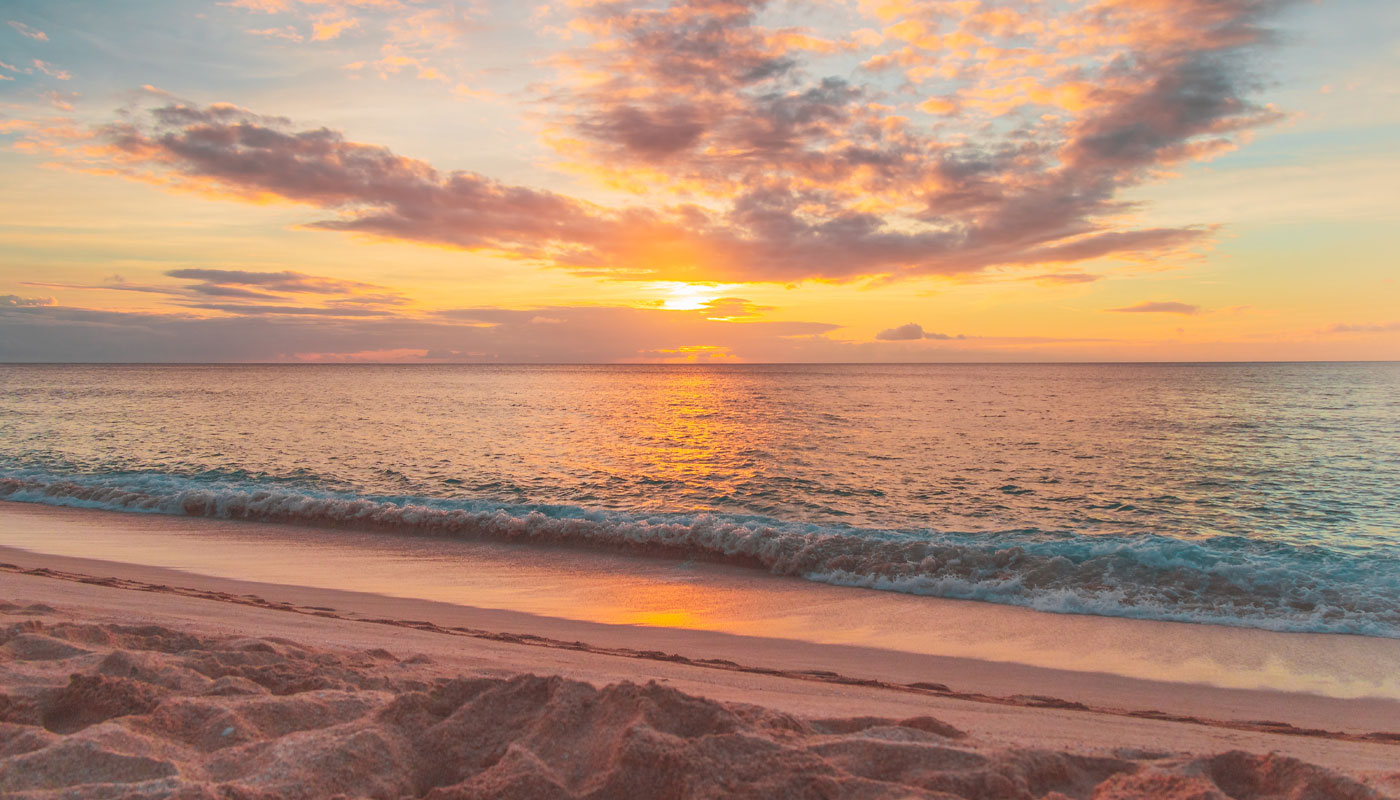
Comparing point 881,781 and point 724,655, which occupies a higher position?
point 881,781

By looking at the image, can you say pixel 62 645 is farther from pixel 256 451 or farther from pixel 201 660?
pixel 256 451

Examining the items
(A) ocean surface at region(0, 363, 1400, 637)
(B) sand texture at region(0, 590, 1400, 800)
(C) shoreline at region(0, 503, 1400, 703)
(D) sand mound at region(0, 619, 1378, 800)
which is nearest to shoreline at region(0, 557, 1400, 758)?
(C) shoreline at region(0, 503, 1400, 703)

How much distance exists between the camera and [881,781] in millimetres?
3426

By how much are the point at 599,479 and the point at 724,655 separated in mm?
14598

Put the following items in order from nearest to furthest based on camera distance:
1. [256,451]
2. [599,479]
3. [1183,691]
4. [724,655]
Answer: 1. [1183,691]
2. [724,655]
3. [599,479]
4. [256,451]

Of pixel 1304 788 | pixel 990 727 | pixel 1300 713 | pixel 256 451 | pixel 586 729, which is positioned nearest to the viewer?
pixel 1304 788

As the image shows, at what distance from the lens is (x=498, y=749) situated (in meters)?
3.72

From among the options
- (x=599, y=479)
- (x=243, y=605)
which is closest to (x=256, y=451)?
(x=599, y=479)

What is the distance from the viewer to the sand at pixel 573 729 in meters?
3.32

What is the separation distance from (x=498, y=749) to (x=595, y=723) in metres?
0.52

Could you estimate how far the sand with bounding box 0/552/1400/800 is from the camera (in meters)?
3.32

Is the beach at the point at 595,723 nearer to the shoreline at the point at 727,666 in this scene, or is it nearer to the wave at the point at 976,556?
the shoreline at the point at 727,666

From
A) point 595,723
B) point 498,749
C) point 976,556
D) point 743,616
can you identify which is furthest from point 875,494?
point 498,749

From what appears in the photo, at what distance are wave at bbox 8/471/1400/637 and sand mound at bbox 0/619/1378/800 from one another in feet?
22.7
